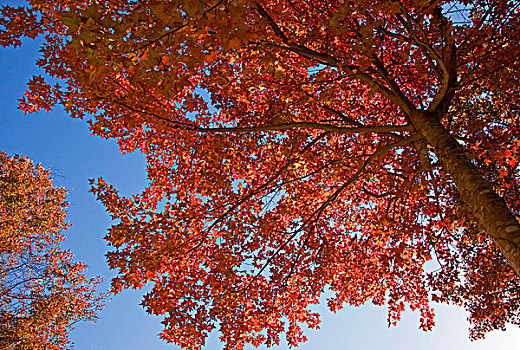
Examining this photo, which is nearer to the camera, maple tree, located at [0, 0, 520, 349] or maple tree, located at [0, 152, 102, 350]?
maple tree, located at [0, 0, 520, 349]

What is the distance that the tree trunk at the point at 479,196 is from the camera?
2.73 m

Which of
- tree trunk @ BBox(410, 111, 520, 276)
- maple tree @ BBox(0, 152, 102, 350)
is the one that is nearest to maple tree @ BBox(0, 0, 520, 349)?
tree trunk @ BBox(410, 111, 520, 276)

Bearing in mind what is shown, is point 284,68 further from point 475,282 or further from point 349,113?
point 475,282

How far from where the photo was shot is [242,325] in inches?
201

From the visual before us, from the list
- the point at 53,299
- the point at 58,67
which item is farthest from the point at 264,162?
the point at 53,299

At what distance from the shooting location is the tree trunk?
2.73 m

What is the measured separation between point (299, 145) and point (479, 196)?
3571 mm

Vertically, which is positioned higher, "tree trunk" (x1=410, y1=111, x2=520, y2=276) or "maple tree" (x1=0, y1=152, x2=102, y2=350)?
"maple tree" (x1=0, y1=152, x2=102, y2=350)

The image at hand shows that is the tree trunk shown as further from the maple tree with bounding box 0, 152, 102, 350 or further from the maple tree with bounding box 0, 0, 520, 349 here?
the maple tree with bounding box 0, 152, 102, 350

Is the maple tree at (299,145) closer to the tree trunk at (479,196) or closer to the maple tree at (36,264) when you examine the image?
the tree trunk at (479,196)

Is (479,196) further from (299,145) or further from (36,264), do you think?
(36,264)

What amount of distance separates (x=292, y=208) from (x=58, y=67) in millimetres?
5226

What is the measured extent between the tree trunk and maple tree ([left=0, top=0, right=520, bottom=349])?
22mm

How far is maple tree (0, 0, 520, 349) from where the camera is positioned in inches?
126
